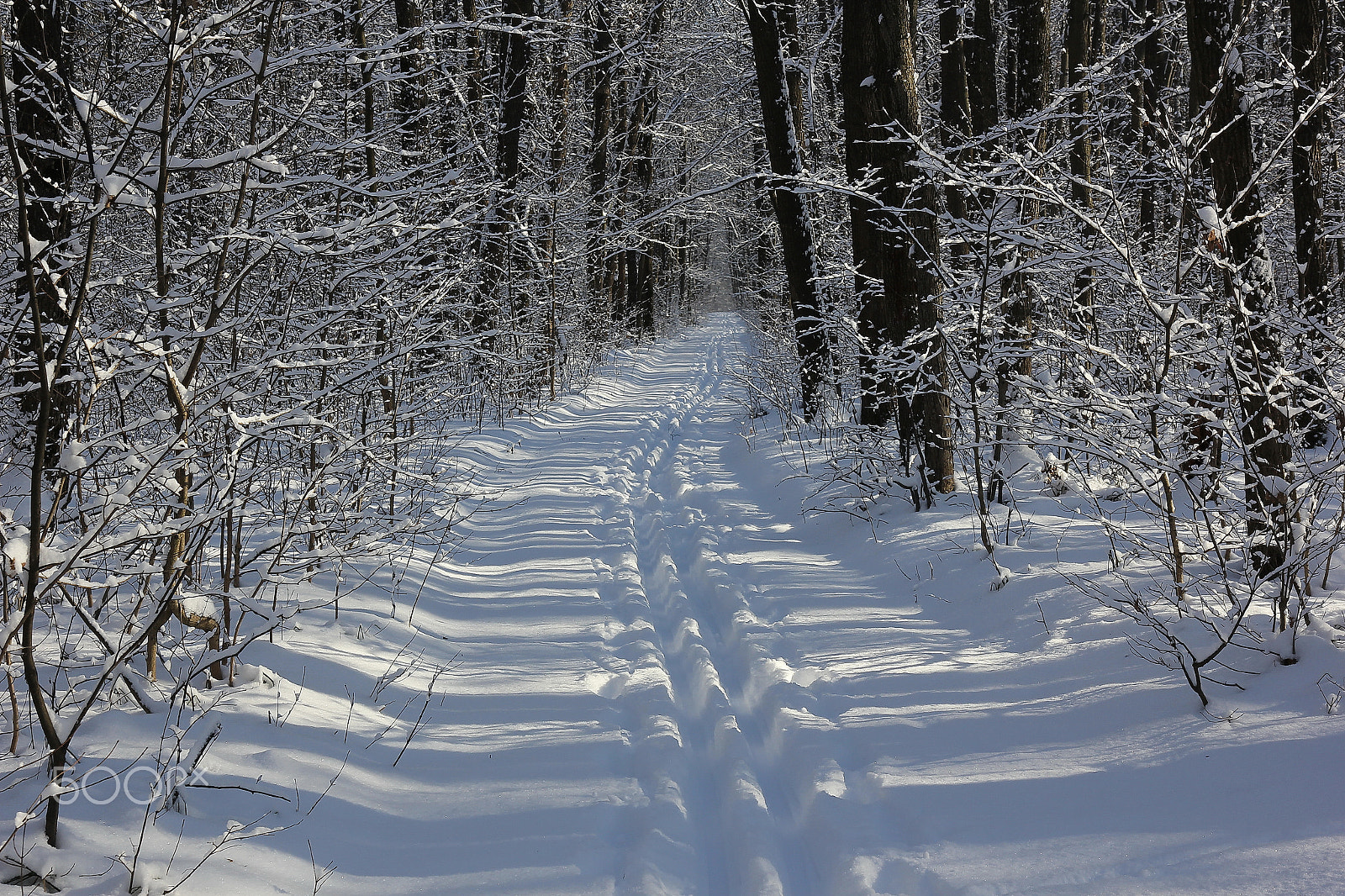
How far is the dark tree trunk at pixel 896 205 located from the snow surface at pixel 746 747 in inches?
45.2

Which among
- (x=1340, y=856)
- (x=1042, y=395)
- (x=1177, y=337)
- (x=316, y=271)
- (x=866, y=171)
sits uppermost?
(x=866, y=171)

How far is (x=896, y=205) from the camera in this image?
234 inches

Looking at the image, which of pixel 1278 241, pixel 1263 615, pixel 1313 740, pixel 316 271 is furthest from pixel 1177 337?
pixel 1278 241

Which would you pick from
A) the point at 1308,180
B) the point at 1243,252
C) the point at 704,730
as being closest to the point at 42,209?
the point at 704,730

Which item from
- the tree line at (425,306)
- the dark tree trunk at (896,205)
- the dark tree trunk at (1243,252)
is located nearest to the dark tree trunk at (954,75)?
the tree line at (425,306)

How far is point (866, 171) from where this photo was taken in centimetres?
582

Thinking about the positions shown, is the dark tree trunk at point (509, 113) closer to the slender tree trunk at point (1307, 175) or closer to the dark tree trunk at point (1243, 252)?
the slender tree trunk at point (1307, 175)

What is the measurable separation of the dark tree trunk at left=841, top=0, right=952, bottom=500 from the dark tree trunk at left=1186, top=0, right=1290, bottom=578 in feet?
5.91

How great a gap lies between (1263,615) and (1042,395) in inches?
52.6

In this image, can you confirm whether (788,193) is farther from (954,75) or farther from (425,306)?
(425,306)

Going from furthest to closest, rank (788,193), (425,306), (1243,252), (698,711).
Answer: (788,193)
(425,306)
(1243,252)
(698,711)

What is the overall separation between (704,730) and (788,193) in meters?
7.60

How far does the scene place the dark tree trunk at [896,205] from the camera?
5.77 meters

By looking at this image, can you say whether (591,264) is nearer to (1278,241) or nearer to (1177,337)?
(1278,241)
